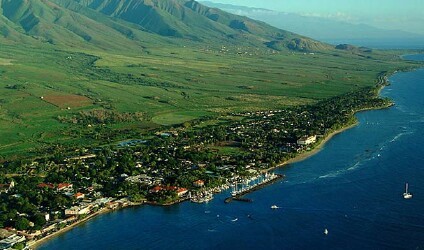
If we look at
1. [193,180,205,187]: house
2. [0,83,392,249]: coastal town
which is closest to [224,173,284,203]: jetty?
[0,83,392,249]: coastal town

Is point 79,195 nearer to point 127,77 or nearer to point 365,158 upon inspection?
point 365,158

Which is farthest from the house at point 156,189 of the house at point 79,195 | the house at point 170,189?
the house at point 79,195

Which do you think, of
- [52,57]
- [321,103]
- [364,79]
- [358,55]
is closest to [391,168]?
[321,103]

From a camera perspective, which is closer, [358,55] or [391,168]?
[391,168]

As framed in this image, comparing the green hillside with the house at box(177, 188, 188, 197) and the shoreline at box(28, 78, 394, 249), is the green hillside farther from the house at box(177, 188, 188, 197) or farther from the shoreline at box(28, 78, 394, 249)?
the house at box(177, 188, 188, 197)

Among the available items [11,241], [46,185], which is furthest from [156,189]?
[11,241]

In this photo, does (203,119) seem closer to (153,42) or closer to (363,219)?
(363,219)

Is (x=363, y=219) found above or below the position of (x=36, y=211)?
above
